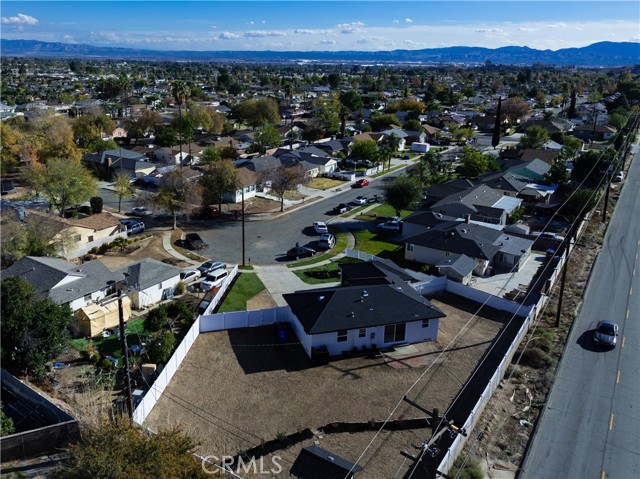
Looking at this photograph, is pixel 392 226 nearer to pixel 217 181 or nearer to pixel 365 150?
pixel 217 181

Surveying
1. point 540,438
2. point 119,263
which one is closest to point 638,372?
point 540,438

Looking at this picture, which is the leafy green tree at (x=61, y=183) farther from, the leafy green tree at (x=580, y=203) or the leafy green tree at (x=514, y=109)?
the leafy green tree at (x=514, y=109)

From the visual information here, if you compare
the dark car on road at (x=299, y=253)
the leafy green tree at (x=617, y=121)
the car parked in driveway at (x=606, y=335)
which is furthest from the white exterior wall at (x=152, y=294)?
the leafy green tree at (x=617, y=121)

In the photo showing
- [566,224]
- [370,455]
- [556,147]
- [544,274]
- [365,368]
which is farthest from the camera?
[556,147]

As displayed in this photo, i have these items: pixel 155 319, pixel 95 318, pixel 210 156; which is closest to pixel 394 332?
pixel 155 319

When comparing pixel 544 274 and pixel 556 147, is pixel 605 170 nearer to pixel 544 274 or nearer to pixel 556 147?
pixel 556 147

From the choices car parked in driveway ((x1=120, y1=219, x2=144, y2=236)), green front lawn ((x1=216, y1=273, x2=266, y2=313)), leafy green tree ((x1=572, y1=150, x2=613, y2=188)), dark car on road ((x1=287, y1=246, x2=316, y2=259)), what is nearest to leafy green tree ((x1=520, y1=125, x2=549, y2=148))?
leafy green tree ((x1=572, y1=150, x2=613, y2=188))
